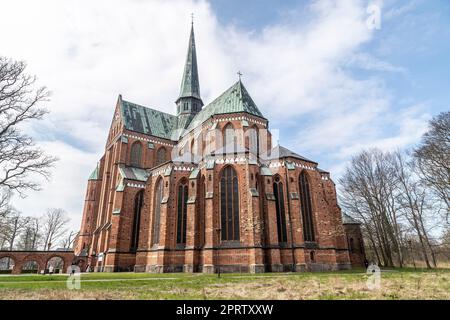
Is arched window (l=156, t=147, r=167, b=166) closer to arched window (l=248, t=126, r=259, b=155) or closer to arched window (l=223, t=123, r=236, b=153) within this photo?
arched window (l=223, t=123, r=236, b=153)

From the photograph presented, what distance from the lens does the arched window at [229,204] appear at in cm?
2125

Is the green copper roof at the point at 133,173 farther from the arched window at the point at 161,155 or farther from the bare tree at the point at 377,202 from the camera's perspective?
the bare tree at the point at 377,202

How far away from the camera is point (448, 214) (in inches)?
833

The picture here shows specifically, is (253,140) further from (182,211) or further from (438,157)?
(438,157)

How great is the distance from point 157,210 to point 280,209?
11.7 metres

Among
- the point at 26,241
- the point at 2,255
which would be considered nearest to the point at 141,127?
the point at 2,255

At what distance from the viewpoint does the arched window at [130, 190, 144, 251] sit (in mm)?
26486

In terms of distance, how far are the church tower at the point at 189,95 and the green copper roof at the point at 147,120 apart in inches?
90.2

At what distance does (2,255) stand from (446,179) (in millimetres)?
41874
